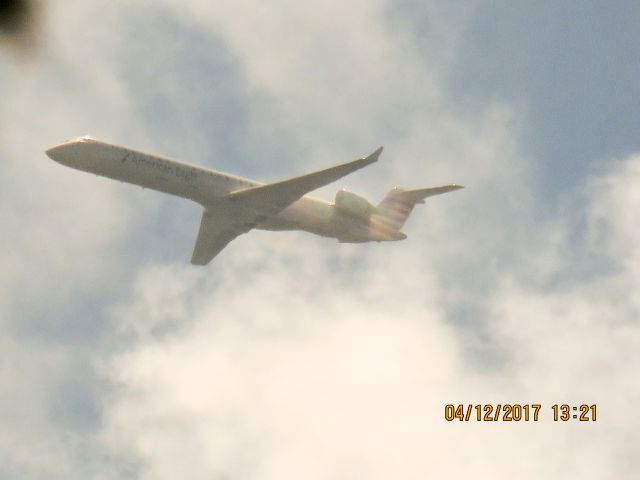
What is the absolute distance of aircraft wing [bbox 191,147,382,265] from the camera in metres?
45.2

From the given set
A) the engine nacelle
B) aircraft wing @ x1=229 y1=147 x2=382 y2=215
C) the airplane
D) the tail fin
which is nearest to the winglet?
the airplane

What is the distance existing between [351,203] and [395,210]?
210 inches

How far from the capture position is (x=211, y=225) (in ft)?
167

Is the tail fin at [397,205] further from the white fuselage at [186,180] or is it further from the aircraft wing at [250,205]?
the aircraft wing at [250,205]

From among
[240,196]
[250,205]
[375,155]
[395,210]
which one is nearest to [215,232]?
[250,205]

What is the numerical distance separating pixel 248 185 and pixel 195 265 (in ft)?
26.3

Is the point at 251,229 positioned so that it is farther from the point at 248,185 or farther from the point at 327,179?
the point at 327,179

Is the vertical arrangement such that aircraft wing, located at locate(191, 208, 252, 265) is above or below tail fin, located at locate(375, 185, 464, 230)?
below

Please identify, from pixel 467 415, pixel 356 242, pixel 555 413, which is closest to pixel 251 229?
pixel 356 242

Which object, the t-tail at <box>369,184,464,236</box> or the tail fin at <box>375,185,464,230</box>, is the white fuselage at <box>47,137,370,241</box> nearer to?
the t-tail at <box>369,184,464,236</box>

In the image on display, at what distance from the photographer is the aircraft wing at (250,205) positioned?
4516 cm

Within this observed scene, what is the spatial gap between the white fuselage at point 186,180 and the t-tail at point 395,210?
1668mm

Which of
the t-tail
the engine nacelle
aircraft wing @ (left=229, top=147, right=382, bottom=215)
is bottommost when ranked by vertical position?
aircraft wing @ (left=229, top=147, right=382, bottom=215)

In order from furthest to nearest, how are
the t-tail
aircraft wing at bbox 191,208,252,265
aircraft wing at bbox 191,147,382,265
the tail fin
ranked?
the tail fin, the t-tail, aircraft wing at bbox 191,208,252,265, aircraft wing at bbox 191,147,382,265
